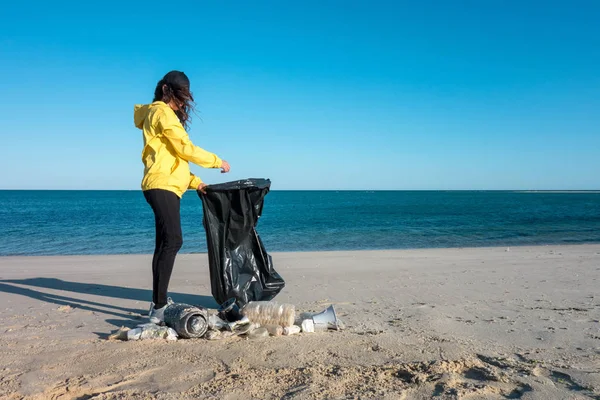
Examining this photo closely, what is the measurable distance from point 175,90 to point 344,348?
2641 mm

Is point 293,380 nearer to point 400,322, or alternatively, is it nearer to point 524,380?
point 524,380

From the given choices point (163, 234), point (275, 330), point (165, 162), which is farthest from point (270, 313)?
point (165, 162)

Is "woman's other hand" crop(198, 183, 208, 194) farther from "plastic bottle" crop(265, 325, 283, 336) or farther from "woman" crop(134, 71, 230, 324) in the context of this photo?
"plastic bottle" crop(265, 325, 283, 336)

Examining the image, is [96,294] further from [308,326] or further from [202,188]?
[308,326]

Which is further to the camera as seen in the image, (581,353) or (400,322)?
(400,322)

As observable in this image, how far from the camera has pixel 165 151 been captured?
12.7 feet

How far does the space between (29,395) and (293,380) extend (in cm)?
147

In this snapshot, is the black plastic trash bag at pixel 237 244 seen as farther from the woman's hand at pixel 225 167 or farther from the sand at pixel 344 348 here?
the sand at pixel 344 348

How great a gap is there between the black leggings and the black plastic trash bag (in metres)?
0.44

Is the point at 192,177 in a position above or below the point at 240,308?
above

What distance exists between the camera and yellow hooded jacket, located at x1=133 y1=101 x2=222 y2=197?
3773 mm

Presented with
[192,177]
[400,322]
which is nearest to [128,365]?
[192,177]

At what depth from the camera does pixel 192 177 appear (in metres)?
4.30

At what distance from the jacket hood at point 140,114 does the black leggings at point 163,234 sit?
66 centimetres
